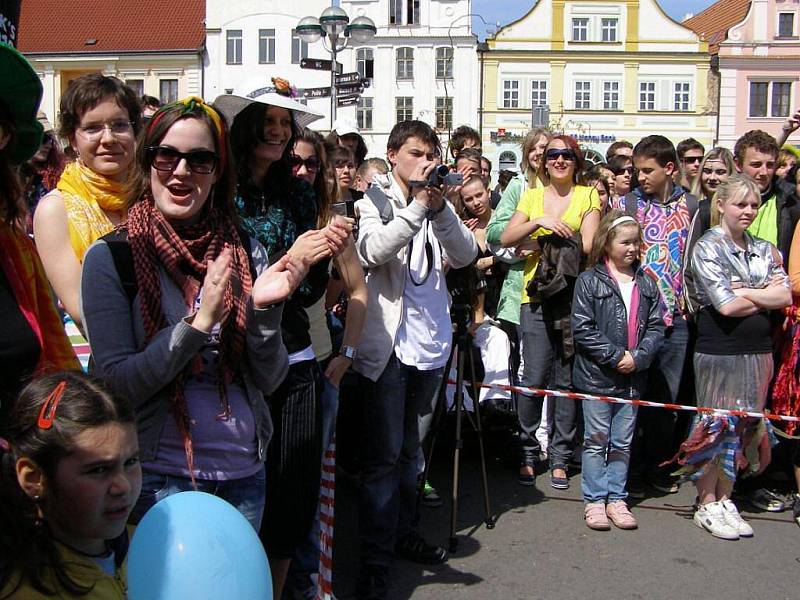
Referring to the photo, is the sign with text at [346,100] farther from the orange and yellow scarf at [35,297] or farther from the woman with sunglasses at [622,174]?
the orange and yellow scarf at [35,297]

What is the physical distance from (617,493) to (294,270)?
332 centimetres

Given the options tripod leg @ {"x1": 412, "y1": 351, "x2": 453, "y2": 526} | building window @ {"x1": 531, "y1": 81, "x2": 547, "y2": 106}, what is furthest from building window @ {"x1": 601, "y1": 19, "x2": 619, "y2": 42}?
tripod leg @ {"x1": 412, "y1": 351, "x2": 453, "y2": 526}

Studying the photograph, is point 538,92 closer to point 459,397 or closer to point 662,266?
point 662,266

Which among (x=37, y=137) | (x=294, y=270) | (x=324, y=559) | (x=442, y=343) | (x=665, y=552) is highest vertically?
(x=37, y=137)

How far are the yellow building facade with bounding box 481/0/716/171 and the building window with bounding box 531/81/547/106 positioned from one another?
0.06 meters

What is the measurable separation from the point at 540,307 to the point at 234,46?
4288 cm

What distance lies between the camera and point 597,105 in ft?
149

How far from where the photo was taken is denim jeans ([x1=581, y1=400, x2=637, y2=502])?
194 inches

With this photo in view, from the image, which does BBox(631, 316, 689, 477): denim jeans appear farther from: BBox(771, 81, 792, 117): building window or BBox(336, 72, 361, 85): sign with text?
BBox(771, 81, 792, 117): building window

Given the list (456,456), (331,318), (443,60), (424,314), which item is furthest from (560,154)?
(443,60)

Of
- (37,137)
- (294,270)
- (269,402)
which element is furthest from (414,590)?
(37,137)

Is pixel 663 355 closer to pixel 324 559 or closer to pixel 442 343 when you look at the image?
→ pixel 442 343

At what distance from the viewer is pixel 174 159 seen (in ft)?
7.70

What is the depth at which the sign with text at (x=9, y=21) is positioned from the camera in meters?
1.83
